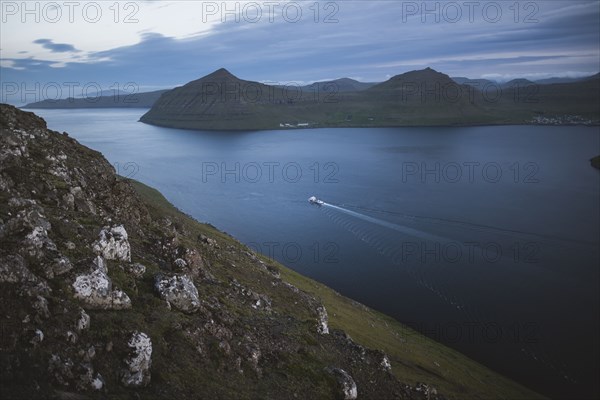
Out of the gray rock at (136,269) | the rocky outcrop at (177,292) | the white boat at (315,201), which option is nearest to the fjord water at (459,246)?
the white boat at (315,201)

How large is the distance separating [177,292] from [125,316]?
4.61m

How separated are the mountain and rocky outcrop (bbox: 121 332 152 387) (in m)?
0.05

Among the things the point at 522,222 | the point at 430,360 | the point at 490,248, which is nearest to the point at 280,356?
the point at 430,360

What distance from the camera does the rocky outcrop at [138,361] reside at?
63.5ft

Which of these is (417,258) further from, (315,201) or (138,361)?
(138,361)

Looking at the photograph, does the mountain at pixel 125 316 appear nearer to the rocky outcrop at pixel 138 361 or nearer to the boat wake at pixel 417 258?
the rocky outcrop at pixel 138 361

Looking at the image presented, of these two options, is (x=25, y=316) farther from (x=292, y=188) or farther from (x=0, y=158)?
(x=292, y=188)

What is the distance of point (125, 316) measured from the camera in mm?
22719

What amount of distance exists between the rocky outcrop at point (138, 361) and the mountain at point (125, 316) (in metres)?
0.05

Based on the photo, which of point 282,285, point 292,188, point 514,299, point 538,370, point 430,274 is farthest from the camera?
point 292,188

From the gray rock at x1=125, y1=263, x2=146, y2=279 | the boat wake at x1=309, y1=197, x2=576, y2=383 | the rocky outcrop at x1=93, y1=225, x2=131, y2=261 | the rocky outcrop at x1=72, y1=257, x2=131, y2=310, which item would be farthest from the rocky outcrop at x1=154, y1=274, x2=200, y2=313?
the boat wake at x1=309, y1=197, x2=576, y2=383

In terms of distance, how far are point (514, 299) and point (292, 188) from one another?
101997 mm

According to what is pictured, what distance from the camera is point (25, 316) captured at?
18.3m

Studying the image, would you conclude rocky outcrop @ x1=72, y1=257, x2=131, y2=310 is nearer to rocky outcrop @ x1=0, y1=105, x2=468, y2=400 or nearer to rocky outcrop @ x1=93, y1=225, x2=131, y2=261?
rocky outcrop @ x1=0, y1=105, x2=468, y2=400
